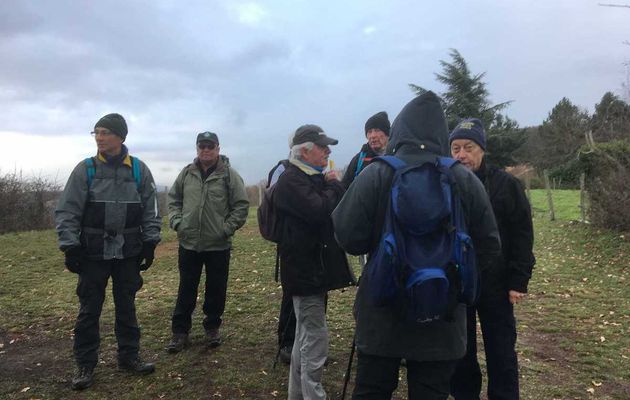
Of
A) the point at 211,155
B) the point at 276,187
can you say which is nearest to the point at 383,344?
the point at 276,187

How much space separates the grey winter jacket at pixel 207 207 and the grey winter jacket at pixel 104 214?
1.33ft

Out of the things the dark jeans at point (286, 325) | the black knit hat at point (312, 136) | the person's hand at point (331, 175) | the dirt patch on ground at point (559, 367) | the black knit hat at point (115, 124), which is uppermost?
the black knit hat at point (115, 124)

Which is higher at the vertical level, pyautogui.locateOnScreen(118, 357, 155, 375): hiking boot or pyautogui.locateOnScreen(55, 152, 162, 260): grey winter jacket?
pyautogui.locateOnScreen(55, 152, 162, 260): grey winter jacket

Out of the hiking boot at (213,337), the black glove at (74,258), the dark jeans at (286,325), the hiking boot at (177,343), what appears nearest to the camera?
the black glove at (74,258)

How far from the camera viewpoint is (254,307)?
670 cm

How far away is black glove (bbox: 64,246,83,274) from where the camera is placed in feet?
13.0

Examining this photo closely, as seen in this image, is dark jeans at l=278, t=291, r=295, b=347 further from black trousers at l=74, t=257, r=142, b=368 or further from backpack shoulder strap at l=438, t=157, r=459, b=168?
backpack shoulder strap at l=438, t=157, r=459, b=168

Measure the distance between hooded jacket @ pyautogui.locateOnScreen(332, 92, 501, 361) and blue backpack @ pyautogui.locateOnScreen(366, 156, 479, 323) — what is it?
0.10 metres

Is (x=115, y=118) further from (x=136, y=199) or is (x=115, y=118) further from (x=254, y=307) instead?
(x=254, y=307)

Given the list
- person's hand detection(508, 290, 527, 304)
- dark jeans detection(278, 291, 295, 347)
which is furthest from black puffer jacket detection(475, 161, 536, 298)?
dark jeans detection(278, 291, 295, 347)

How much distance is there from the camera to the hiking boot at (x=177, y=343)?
4809 mm

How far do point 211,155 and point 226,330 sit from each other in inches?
82.3

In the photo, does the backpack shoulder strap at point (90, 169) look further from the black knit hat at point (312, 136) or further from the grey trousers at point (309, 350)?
the grey trousers at point (309, 350)

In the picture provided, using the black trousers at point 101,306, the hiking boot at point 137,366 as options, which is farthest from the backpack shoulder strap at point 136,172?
the hiking boot at point 137,366
